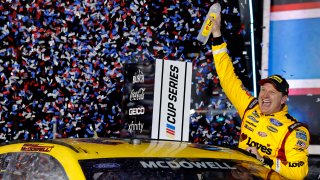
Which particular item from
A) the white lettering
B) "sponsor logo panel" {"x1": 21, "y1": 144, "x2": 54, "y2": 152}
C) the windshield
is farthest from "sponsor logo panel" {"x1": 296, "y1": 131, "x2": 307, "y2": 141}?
"sponsor logo panel" {"x1": 21, "y1": 144, "x2": 54, "y2": 152}

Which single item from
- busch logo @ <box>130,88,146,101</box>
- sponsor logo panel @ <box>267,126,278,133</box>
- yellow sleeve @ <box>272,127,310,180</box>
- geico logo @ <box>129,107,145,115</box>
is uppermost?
busch logo @ <box>130,88,146,101</box>

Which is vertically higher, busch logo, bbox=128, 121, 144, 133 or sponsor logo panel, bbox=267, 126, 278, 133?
sponsor logo panel, bbox=267, 126, 278, 133

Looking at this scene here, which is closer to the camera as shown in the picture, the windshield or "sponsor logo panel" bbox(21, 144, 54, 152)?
the windshield

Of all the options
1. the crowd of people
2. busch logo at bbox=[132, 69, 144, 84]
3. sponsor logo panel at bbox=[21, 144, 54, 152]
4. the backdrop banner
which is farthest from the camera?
the crowd of people

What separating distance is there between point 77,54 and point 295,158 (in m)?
4.11

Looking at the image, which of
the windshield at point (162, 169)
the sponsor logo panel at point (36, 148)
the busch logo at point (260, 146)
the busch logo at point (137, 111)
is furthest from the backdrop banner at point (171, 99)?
the windshield at point (162, 169)

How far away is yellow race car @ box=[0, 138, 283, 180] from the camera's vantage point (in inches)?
150

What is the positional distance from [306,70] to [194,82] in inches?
54.6

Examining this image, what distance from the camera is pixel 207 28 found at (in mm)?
6707

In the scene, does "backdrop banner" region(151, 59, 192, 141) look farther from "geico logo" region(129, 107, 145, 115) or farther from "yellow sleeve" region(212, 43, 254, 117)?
"yellow sleeve" region(212, 43, 254, 117)

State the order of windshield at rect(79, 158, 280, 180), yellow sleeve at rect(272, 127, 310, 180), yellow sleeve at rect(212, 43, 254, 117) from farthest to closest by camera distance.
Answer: yellow sleeve at rect(212, 43, 254, 117) → yellow sleeve at rect(272, 127, 310, 180) → windshield at rect(79, 158, 280, 180)

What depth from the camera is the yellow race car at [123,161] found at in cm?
382

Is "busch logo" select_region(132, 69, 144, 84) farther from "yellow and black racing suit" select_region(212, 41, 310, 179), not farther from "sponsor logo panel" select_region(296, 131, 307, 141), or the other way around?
"sponsor logo panel" select_region(296, 131, 307, 141)

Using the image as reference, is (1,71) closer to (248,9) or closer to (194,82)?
(194,82)
